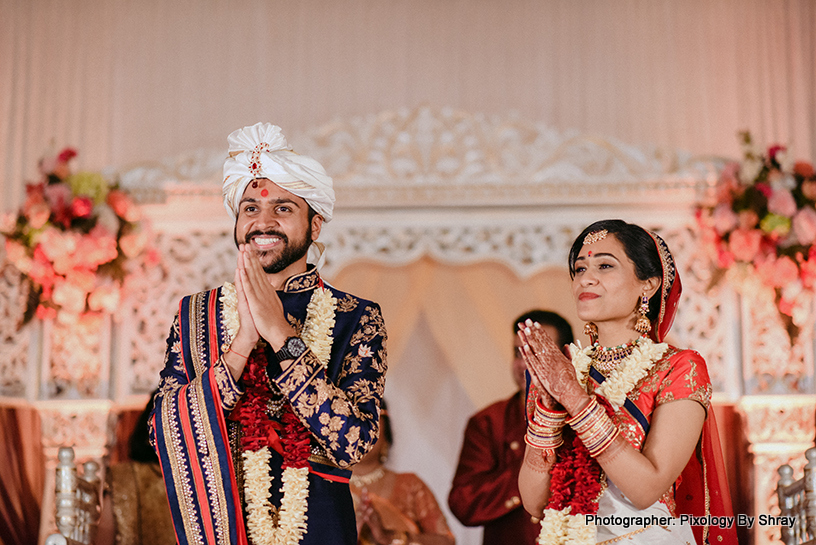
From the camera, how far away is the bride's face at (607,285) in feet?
7.41

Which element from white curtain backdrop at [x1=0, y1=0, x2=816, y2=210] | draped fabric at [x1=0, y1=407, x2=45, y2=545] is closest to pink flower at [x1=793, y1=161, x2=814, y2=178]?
white curtain backdrop at [x1=0, y1=0, x2=816, y2=210]

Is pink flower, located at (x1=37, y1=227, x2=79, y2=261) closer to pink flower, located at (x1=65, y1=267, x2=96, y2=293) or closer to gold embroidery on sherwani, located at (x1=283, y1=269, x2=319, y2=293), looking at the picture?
pink flower, located at (x1=65, y1=267, x2=96, y2=293)

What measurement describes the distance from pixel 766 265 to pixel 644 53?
1.48 meters

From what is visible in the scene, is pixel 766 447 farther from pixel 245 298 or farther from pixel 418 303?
pixel 245 298

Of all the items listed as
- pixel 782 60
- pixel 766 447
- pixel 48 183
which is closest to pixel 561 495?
pixel 766 447

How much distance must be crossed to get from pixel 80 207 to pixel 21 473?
1314mm

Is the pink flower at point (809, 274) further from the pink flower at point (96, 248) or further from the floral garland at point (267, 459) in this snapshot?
the pink flower at point (96, 248)

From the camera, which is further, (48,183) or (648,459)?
(48,183)

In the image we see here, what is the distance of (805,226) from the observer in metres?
4.20

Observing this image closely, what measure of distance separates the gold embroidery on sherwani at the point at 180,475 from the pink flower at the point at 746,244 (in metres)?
3.04

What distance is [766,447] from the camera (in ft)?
13.6

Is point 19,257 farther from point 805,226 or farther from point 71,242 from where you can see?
point 805,226

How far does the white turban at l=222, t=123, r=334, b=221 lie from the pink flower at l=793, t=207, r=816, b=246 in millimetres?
2757

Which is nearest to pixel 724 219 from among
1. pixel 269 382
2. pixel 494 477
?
pixel 494 477
